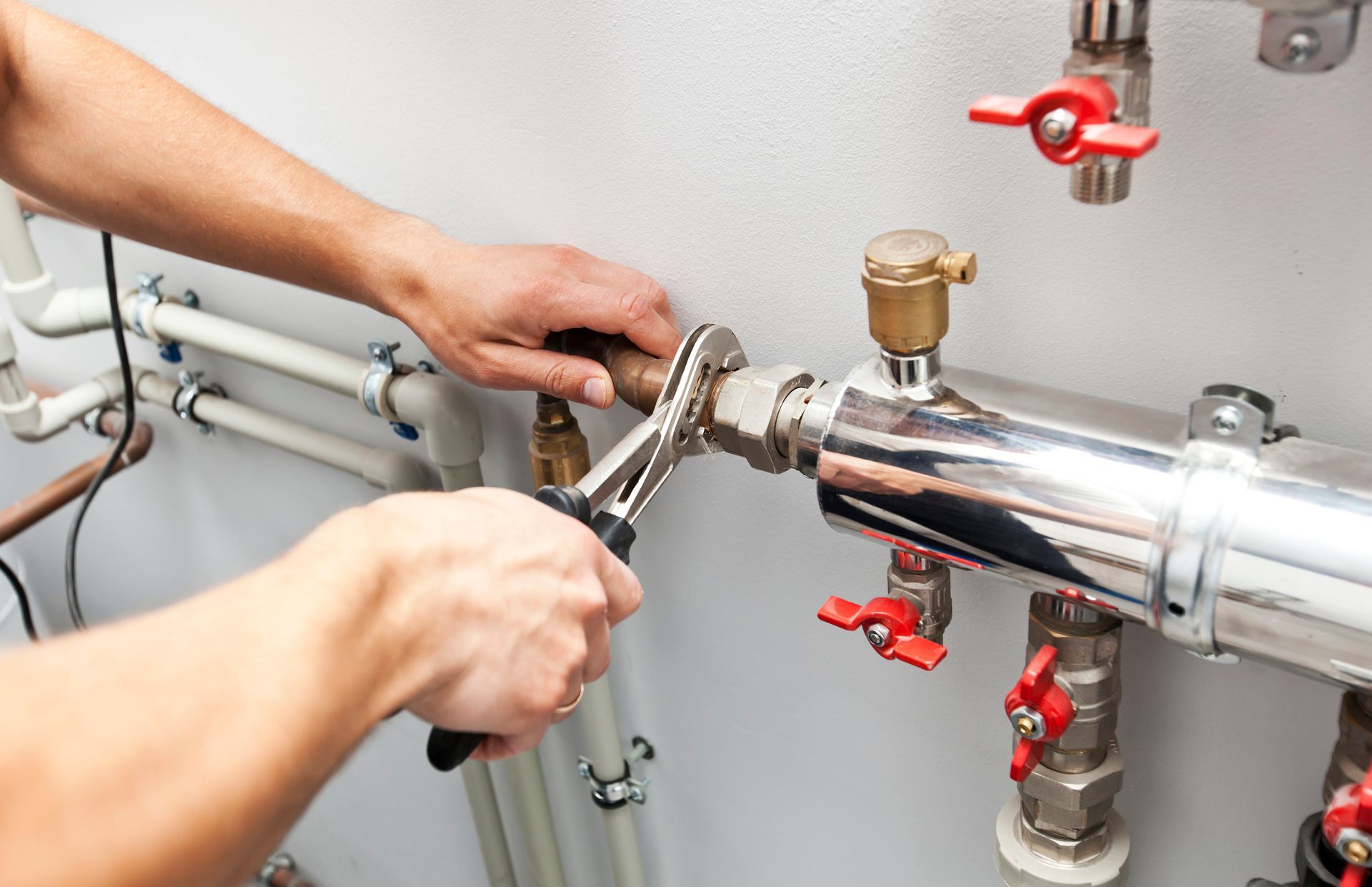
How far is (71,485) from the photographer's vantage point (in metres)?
1.06

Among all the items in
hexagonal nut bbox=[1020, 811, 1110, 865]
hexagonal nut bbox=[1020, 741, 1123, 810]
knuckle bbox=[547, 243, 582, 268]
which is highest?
knuckle bbox=[547, 243, 582, 268]

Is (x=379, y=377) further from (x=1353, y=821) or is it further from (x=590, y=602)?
(x=1353, y=821)

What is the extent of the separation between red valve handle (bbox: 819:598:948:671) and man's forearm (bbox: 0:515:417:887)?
0.22m

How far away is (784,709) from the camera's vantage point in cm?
72

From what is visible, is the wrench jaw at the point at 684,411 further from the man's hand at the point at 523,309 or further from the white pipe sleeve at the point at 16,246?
the white pipe sleeve at the point at 16,246

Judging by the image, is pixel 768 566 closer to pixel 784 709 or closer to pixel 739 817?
pixel 784 709

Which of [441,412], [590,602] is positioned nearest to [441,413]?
[441,412]

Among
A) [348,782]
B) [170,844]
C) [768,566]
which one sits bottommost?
[348,782]

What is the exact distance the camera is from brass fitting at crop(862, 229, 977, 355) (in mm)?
424

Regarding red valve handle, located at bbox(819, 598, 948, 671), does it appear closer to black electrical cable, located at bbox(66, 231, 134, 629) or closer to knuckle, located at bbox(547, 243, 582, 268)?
knuckle, located at bbox(547, 243, 582, 268)

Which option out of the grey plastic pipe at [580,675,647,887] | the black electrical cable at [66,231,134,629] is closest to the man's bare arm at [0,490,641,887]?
the grey plastic pipe at [580,675,647,887]

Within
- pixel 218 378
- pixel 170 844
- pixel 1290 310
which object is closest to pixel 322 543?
pixel 170 844

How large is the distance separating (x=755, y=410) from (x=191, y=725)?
0.29 m

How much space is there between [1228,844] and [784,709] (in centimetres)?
27
